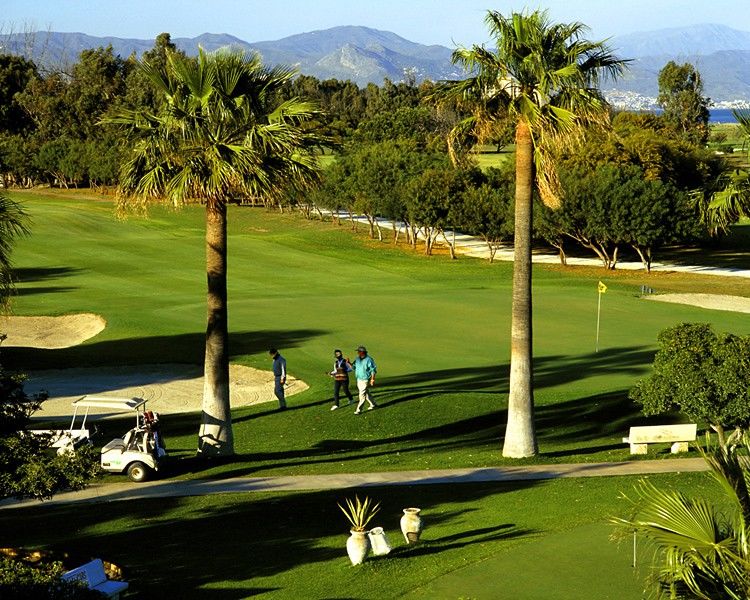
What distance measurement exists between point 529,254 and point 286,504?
21.3ft

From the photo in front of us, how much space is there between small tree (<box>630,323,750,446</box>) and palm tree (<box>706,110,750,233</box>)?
4720mm

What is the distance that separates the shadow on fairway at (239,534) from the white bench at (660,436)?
357 centimetres

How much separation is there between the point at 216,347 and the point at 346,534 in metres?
6.65

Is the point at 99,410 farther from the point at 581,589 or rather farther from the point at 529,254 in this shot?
the point at 581,589

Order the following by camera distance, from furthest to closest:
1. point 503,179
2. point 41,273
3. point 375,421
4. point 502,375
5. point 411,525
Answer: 1. point 503,179
2. point 41,273
3. point 502,375
4. point 375,421
5. point 411,525

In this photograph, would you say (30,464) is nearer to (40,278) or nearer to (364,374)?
(364,374)

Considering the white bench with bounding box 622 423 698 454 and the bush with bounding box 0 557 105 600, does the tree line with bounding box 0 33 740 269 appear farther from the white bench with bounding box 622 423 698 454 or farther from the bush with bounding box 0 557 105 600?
the bush with bounding box 0 557 105 600

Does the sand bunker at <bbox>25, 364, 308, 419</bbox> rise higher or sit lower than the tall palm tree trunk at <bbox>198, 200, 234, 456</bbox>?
lower

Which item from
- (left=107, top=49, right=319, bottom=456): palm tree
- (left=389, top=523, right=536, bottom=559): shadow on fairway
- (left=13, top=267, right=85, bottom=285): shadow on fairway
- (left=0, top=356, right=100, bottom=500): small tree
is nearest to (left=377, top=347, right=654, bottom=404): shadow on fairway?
(left=107, top=49, right=319, bottom=456): palm tree

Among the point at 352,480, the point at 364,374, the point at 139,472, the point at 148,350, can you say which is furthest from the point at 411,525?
the point at 148,350

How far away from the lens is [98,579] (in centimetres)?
1263

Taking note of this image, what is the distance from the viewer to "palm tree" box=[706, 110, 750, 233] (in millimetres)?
15509

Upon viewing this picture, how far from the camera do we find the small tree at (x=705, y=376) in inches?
804

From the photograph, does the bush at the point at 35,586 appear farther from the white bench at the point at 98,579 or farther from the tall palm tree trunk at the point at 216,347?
the tall palm tree trunk at the point at 216,347
